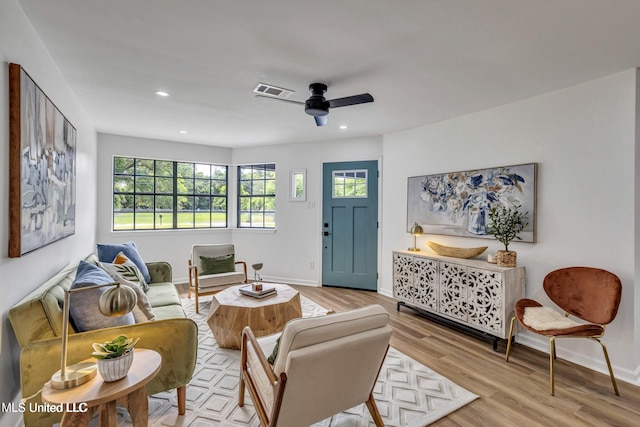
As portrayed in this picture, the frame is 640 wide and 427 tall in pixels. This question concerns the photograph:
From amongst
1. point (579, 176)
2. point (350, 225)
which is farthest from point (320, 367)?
point (350, 225)

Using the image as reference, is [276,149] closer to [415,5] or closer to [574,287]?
[415,5]

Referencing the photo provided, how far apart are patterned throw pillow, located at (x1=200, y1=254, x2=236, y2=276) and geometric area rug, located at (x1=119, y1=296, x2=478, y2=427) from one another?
1.66 metres

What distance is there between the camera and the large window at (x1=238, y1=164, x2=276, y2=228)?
19.3 ft

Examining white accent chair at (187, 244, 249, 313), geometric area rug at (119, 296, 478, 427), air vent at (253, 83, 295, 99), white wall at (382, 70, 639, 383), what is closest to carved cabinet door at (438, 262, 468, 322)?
white wall at (382, 70, 639, 383)

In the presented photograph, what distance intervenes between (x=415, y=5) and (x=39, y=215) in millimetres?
2655

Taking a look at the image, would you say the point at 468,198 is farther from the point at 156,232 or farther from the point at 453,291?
the point at 156,232

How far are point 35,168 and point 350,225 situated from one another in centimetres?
397

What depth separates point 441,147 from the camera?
4.02 meters

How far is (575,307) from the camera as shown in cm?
268

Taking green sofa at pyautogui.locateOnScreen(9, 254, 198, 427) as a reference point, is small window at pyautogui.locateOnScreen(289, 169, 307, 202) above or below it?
above

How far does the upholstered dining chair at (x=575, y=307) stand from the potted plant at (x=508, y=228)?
1.16ft

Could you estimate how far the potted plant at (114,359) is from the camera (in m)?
1.43

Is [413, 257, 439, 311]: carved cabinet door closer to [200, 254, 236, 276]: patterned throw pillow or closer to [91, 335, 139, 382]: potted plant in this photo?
[200, 254, 236, 276]: patterned throw pillow

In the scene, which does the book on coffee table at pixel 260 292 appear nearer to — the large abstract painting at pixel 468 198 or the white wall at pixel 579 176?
the large abstract painting at pixel 468 198
